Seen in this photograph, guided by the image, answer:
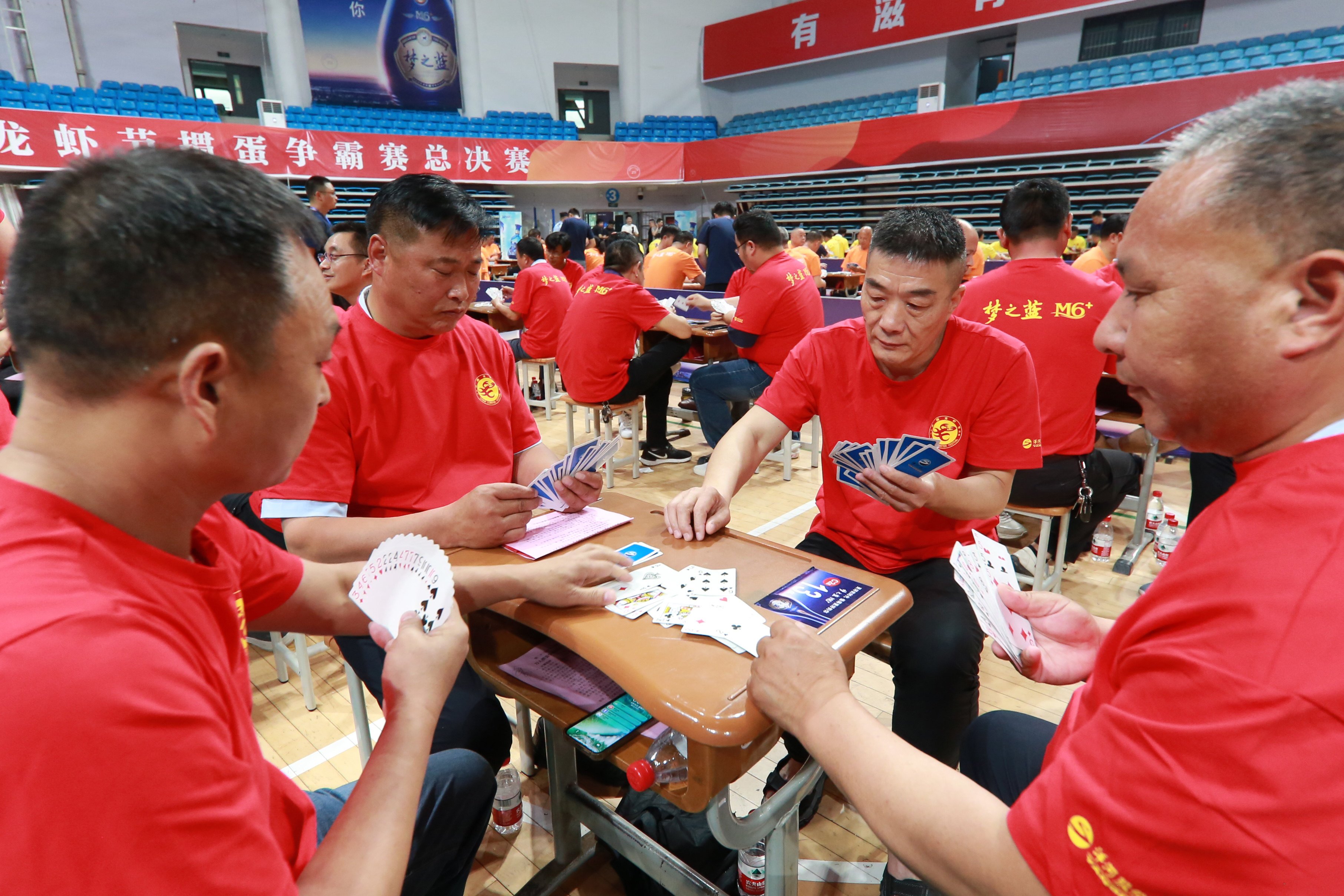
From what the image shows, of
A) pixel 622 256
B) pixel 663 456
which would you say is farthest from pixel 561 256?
pixel 663 456

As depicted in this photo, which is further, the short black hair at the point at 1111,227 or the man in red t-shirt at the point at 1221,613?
the short black hair at the point at 1111,227

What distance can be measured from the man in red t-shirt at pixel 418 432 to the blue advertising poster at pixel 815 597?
589mm

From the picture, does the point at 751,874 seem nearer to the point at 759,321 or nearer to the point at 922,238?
the point at 922,238

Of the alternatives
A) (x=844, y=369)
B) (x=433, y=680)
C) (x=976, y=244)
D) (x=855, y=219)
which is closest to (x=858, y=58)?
(x=855, y=219)

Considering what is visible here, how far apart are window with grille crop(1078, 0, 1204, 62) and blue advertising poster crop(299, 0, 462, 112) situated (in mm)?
13106

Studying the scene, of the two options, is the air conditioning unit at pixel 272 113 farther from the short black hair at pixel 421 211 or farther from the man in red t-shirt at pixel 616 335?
the short black hair at pixel 421 211

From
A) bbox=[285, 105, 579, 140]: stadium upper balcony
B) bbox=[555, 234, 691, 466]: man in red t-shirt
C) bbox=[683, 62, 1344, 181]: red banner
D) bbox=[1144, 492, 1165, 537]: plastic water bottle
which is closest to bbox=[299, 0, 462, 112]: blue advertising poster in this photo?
Result: bbox=[285, 105, 579, 140]: stadium upper balcony

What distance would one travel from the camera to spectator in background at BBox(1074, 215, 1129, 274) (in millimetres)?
5375

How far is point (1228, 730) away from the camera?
0.58 metres

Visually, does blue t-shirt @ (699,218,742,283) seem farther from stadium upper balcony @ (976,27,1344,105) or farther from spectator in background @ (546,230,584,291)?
stadium upper balcony @ (976,27,1344,105)

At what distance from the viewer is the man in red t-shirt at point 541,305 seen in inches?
232

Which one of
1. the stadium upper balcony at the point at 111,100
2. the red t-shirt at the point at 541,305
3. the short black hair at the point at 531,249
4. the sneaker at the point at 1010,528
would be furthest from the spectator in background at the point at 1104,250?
the stadium upper balcony at the point at 111,100

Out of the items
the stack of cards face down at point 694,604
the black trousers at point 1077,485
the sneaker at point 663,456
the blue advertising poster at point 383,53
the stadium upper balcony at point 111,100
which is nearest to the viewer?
the stack of cards face down at point 694,604

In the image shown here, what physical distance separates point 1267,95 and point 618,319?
410 centimetres
